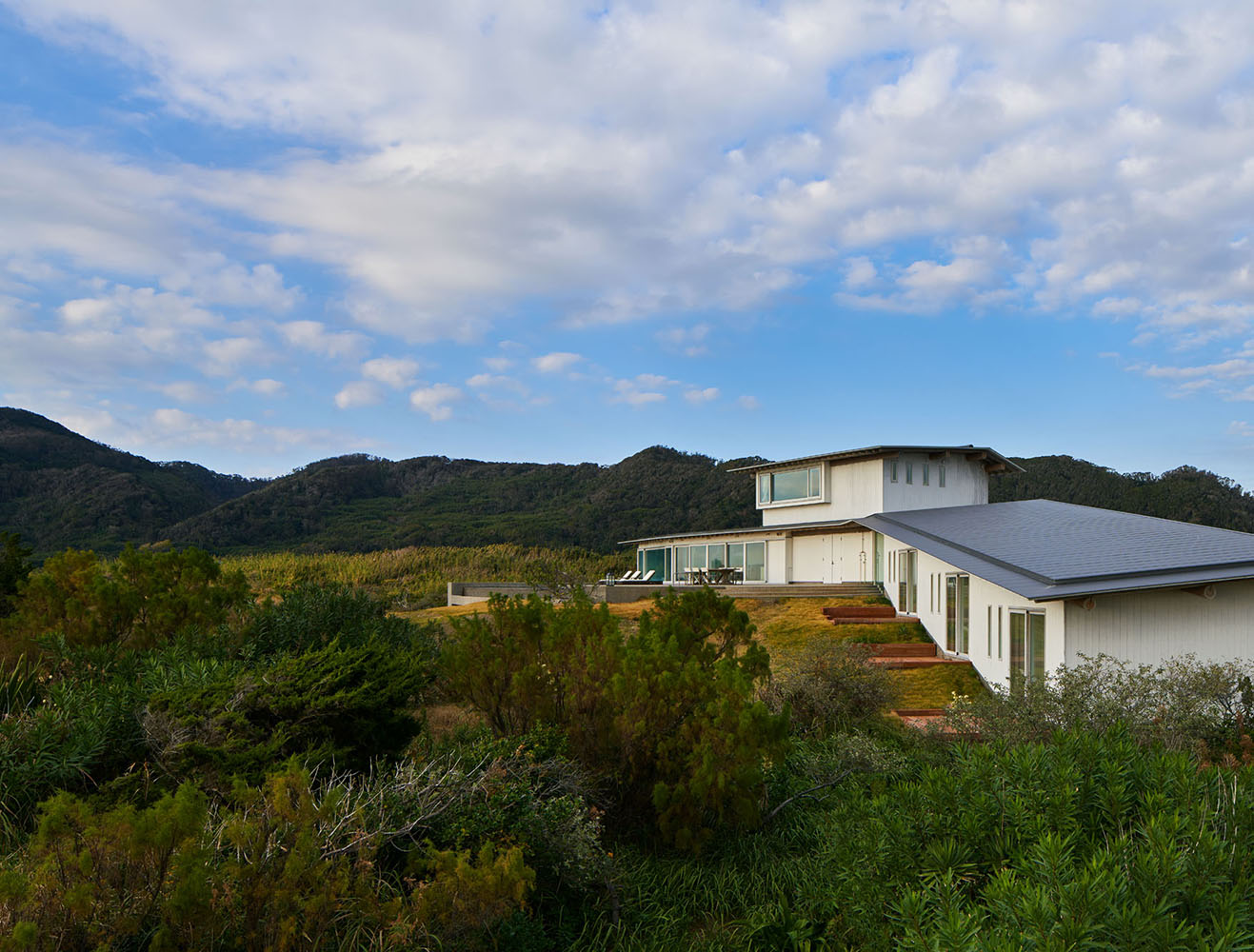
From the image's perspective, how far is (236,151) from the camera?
1333cm

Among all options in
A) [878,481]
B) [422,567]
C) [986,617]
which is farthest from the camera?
[422,567]

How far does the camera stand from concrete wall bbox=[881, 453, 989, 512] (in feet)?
81.0

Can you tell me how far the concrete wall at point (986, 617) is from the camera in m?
12.0

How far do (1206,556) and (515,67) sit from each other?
13.2 m

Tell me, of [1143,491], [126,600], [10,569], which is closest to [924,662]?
[126,600]

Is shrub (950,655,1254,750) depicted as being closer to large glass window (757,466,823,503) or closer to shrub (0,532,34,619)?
shrub (0,532,34,619)

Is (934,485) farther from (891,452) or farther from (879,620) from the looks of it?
(879,620)

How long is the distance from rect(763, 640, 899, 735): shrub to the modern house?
1.78 meters

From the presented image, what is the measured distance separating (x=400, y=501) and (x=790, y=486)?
52.7 meters

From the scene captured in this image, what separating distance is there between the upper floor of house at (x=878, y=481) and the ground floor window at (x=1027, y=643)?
1125cm

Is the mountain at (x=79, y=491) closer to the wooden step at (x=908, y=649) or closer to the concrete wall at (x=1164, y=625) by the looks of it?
the wooden step at (x=908, y=649)

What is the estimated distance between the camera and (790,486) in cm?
2864

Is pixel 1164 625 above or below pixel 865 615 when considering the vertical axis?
above

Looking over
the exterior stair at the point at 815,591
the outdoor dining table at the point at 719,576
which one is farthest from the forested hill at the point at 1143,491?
the exterior stair at the point at 815,591
